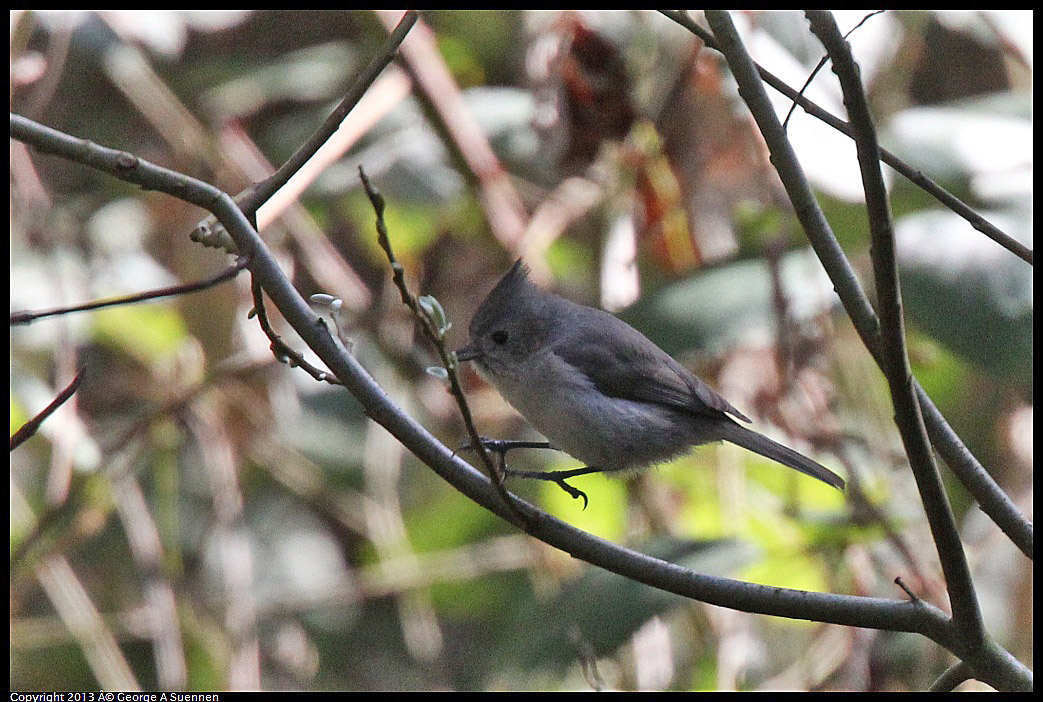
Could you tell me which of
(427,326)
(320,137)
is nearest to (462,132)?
(320,137)

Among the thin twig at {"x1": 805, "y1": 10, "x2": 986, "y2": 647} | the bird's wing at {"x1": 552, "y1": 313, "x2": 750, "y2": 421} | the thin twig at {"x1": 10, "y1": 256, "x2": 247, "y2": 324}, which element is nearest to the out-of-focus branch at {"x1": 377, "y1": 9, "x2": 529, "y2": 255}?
the bird's wing at {"x1": 552, "y1": 313, "x2": 750, "y2": 421}

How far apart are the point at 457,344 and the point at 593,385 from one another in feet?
4.74

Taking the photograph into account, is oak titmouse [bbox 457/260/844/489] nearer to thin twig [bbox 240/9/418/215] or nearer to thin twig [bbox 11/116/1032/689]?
thin twig [bbox 11/116/1032/689]

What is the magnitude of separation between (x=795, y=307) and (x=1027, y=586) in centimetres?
156

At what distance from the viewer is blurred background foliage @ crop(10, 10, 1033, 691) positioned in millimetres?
3357

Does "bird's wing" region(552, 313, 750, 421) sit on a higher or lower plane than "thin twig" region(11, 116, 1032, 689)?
higher

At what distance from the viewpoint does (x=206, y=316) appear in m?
4.46

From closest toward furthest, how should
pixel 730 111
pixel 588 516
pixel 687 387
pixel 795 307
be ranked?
pixel 687 387, pixel 795 307, pixel 588 516, pixel 730 111

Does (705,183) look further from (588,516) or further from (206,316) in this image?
(206,316)

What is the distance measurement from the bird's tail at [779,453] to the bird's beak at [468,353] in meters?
0.75

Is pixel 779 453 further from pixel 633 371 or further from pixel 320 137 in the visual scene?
pixel 320 137

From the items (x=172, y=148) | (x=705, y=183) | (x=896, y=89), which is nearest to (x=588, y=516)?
(x=705, y=183)

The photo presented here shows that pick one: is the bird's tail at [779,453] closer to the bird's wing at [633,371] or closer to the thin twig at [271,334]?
the bird's wing at [633,371]
